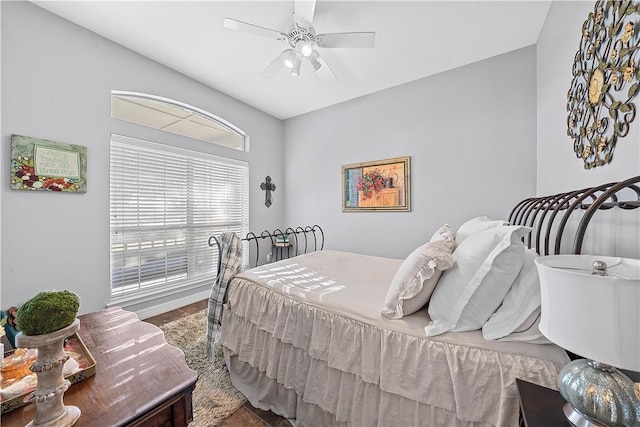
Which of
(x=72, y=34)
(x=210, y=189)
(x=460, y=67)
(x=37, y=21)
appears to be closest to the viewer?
(x=37, y=21)

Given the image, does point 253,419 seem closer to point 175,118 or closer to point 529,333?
point 529,333

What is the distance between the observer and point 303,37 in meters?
2.10

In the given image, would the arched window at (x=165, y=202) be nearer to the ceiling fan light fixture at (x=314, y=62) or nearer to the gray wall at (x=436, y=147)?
the gray wall at (x=436, y=147)

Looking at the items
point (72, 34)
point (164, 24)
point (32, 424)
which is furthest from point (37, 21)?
point (32, 424)

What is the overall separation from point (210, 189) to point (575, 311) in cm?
367

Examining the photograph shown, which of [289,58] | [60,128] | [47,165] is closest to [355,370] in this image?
[289,58]

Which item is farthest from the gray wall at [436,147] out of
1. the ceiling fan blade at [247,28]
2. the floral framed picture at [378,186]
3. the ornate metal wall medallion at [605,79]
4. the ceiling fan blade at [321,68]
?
the ceiling fan blade at [247,28]

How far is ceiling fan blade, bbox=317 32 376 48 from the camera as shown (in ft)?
6.34

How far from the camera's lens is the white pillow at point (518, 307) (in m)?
0.96

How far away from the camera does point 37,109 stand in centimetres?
204

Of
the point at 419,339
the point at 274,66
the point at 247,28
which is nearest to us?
the point at 419,339

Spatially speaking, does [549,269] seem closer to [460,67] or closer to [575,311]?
[575,311]

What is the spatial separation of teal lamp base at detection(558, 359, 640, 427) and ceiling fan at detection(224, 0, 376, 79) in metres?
2.22

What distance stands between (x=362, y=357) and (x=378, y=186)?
2.58 m
